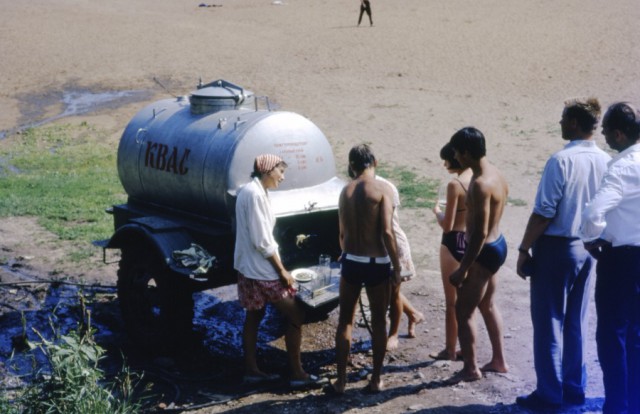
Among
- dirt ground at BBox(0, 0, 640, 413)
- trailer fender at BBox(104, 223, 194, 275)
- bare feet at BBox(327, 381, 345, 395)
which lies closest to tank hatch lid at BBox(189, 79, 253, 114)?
trailer fender at BBox(104, 223, 194, 275)

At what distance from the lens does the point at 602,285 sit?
4.90 meters

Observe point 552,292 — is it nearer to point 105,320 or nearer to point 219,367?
point 219,367

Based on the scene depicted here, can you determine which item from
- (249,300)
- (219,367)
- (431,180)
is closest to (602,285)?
(249,300)

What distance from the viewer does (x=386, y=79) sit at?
2314cm

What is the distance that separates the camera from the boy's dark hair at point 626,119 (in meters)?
4.86

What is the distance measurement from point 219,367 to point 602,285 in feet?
11.3

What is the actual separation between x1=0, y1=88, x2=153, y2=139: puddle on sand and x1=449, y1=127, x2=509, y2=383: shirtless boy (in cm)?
1609

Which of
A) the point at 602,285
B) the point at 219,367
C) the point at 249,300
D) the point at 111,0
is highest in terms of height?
the point at 111,0

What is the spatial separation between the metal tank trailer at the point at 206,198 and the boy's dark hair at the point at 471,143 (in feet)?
5.69

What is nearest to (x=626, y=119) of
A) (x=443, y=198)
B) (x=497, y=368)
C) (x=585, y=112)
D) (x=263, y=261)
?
(x=585, y=112)

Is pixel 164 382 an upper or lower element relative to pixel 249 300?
lower

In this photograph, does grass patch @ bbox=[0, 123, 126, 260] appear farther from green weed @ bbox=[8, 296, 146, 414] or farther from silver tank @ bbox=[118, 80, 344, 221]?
green weed @ bbox=[8, 296, 146, 414]

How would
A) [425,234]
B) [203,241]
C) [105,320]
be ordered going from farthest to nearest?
[425,234] → [105,320] → [203,241]

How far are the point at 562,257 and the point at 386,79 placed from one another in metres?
18.5
